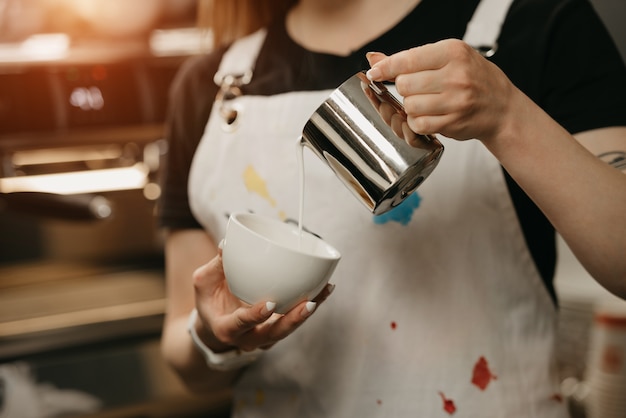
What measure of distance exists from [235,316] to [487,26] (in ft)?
1.29

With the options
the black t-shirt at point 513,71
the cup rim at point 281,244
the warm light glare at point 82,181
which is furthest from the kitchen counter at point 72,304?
the cup rim at point 281,244

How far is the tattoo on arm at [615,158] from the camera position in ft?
2.32

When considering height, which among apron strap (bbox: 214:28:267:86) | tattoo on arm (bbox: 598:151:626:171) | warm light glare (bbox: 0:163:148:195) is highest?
tattoo on arm (bbox: 598:151:626:171)

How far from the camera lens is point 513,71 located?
0.78m

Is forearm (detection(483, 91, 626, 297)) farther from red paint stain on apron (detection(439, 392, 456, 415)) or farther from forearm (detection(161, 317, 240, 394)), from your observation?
forearm (detection(161, 317, 240, 394))

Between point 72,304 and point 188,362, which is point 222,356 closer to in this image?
point 188,362

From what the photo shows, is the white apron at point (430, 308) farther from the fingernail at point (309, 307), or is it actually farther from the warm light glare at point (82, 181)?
the warm light glare at point (82, 181)

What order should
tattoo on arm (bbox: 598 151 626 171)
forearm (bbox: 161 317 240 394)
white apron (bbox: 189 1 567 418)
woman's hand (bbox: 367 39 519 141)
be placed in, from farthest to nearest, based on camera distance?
forearm (bbox: 161 317 240 394), white apron (bbox: 189 1 567 418), tattoo on arm (bbox: 598 151 626 171), woman's hand (bbox: 367 39 519 141)

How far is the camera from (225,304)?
30.7 inches

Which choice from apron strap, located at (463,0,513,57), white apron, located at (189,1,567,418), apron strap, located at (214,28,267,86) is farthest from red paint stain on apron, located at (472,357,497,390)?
apron strap, located at (214,28,267,86)

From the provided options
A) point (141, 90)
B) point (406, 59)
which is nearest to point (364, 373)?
point (406, 59)

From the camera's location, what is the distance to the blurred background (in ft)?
4.32

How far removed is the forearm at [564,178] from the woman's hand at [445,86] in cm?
3

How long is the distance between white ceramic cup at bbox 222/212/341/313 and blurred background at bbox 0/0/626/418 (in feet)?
2.22
